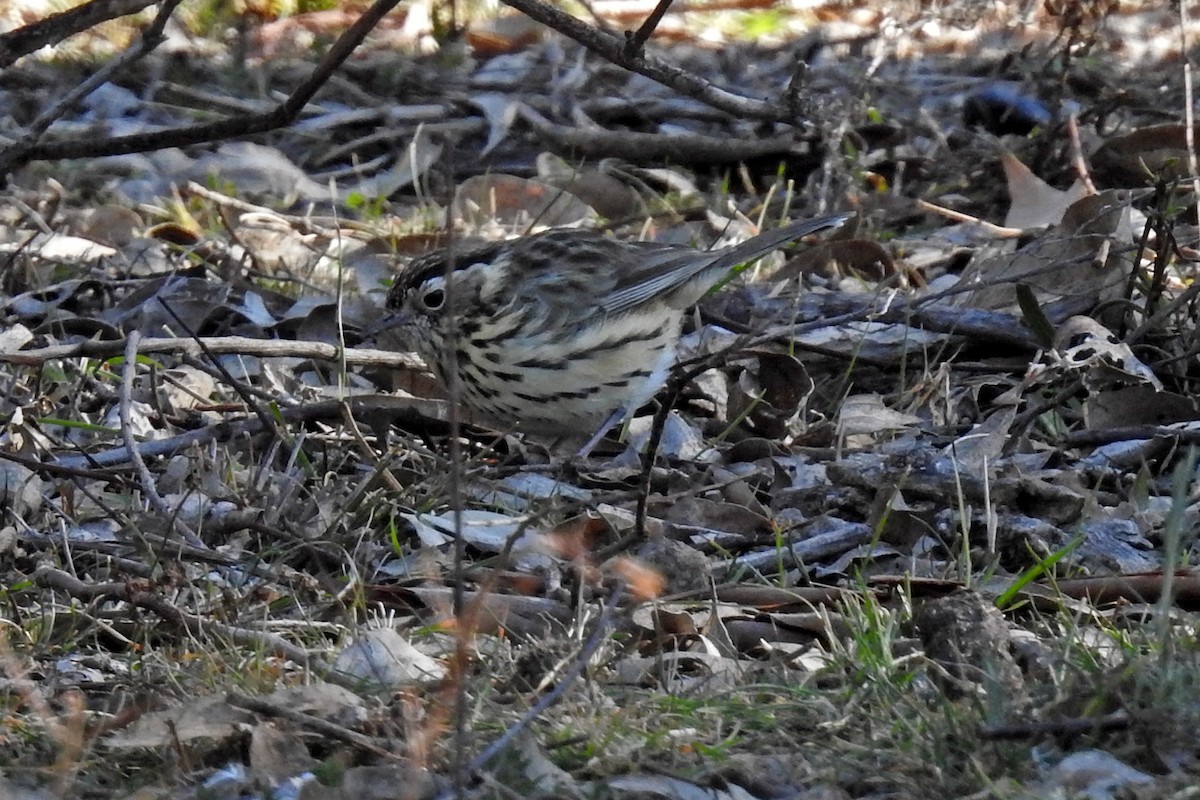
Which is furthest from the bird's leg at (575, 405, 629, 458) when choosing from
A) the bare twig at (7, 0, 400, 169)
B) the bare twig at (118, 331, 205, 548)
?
the bare twig at (7, 0, 400, 169)

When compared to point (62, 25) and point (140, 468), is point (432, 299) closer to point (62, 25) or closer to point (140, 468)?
point (140, 468)

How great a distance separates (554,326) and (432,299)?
1.55 feet

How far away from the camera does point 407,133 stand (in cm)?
934

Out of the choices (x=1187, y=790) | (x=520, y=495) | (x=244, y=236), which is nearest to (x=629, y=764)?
(x=1187, y=790)

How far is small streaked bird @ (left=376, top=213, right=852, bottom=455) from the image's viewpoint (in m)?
6.05

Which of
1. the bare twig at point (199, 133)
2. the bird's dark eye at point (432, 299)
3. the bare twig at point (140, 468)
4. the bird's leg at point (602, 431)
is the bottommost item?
the bird's leg at point (602, 431)

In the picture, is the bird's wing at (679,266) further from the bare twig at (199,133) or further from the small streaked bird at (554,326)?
the bare twig at (199,133)

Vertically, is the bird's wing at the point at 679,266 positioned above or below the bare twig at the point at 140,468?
above

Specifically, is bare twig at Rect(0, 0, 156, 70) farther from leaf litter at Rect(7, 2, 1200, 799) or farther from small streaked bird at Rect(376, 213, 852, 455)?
small streaked bird at Rect(376, 213, 852, 455)

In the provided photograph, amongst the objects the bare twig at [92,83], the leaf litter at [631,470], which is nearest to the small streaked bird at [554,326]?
the leaf litter at [631,470]

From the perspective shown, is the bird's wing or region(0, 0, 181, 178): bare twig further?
the bird's wing

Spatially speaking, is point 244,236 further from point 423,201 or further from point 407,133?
point 407,133

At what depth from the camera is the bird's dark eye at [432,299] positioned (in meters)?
6.02

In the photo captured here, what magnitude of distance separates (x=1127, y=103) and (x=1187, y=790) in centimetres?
632
